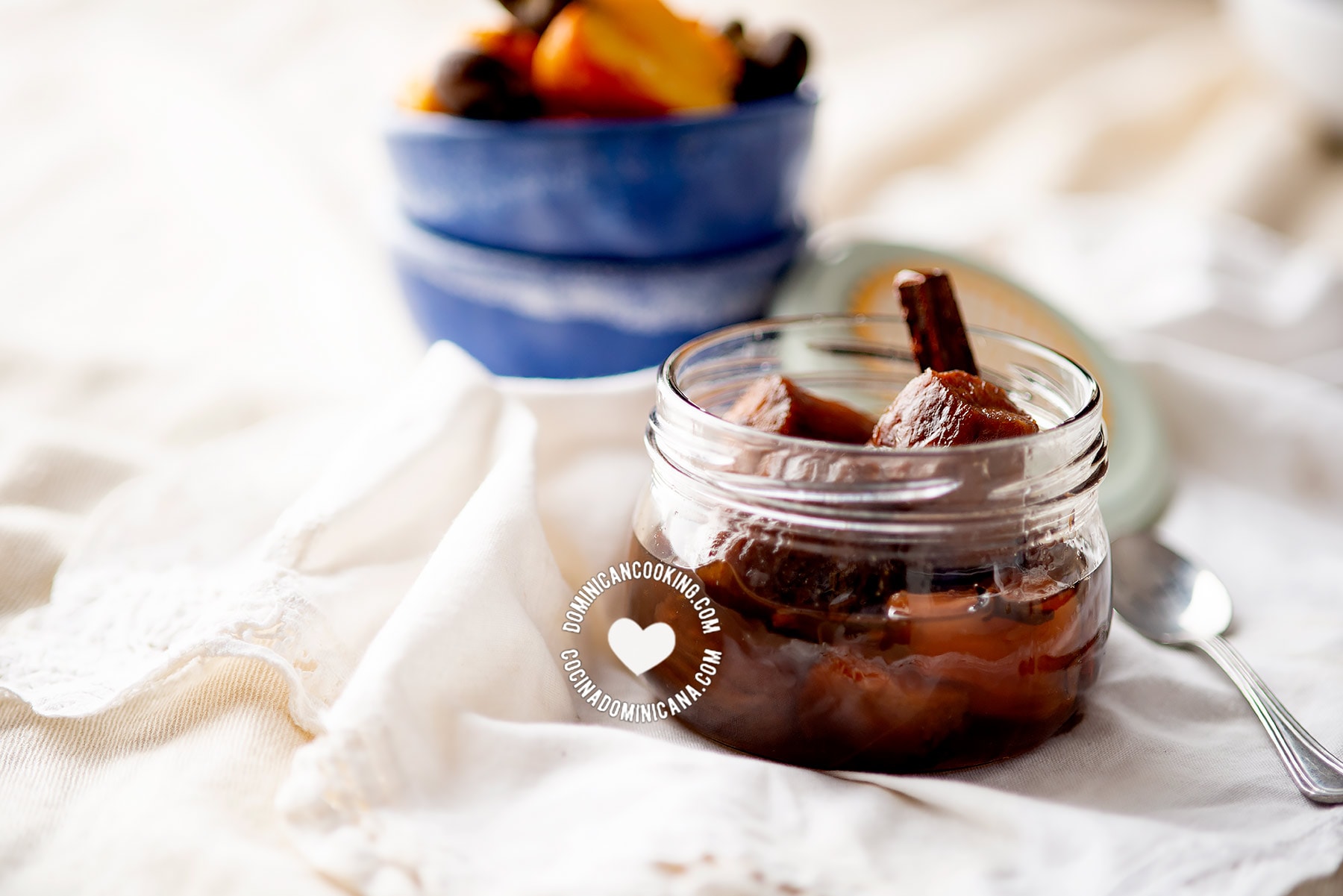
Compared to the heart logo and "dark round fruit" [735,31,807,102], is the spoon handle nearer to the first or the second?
the heart logo

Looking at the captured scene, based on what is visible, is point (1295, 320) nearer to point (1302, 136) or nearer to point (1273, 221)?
point (1273, 221)

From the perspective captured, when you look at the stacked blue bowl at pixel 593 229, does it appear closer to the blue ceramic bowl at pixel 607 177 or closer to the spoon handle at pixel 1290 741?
the blue ceramic bowl at pixel 607 177

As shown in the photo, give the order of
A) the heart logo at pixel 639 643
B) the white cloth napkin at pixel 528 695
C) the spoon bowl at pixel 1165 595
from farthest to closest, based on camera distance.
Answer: the spoon bowl at pixel 1165 595 → the heart logo at pixel 639 643 → the white cloth napkin at pixel 528 695

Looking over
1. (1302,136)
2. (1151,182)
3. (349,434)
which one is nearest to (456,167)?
(349,434)

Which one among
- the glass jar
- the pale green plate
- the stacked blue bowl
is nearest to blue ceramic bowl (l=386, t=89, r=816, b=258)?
the stacked blue bowl

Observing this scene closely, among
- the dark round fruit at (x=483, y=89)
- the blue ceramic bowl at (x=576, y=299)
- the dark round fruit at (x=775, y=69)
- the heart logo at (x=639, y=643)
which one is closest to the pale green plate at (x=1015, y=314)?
the blue ceramic bowl at (x=576, y=299)

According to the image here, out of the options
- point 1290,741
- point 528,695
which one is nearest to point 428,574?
point 528,695

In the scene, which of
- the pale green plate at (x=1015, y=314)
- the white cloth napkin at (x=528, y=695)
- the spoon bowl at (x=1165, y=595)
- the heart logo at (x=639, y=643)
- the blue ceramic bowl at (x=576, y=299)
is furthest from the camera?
the blue ceramic bowl at (x=576, y=299)

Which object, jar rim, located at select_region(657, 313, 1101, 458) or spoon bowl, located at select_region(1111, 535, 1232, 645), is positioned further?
spoon bowl, located at select_region(1111, 535, 1232, 645)
